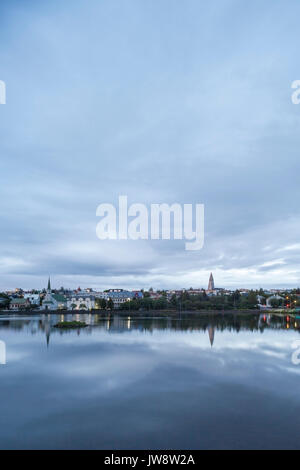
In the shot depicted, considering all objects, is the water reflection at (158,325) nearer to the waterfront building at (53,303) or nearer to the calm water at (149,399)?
the calm water at (149,399)

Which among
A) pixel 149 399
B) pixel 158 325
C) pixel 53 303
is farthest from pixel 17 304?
pixel 149 399

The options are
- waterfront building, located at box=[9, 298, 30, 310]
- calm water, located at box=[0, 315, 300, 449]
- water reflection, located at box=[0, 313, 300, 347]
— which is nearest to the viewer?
calm water, located at box=[0, 315, 300, 449]

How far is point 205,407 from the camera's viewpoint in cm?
1251

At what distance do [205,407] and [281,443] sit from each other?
362cm

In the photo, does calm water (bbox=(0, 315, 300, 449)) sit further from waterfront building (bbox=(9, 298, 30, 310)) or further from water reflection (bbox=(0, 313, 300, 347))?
waterfront building (bbox=(9, 298, 30, 310))

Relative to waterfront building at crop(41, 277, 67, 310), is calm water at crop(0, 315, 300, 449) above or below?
above

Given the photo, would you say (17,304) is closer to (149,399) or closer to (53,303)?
(53,303)

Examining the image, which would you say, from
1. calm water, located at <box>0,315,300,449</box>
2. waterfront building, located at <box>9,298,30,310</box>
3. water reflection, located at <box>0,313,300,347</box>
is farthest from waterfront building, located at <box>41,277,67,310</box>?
calm water, located at <box>0,315,300,449</box>

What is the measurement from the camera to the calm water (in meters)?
9.91

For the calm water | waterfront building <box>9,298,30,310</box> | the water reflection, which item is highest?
the calm water

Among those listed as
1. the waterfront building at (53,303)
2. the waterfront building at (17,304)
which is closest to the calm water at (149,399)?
the waterfront building at (53,303)

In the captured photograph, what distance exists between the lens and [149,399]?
1358 cm

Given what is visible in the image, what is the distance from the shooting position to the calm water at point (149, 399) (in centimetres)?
991
